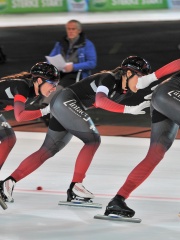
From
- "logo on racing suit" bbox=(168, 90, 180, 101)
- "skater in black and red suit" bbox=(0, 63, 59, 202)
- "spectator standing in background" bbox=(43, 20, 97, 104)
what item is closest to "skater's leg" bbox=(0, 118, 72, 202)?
"skater in black and red suit" bbox=(0, 63, 59, 202)

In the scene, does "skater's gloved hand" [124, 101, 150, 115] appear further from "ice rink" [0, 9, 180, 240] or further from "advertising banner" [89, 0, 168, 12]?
"advertising banner" [89, 0, 168, 12]

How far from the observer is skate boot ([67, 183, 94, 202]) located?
7750mm

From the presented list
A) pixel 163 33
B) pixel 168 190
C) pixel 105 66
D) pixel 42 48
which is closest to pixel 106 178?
pixel 168 190

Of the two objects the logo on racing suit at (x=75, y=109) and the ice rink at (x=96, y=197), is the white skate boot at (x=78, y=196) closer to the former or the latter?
the ice rink at (x=96, y=197)

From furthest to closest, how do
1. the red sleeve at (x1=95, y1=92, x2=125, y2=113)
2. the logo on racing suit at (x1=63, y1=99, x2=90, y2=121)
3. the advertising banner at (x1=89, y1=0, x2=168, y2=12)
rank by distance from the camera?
1. the advertising banner at (x1=89, y1=0, x2=168, y2=12)
2. the logo on racing suit at (x1=63, y1=99, x2=90, y2=121)
3. the red sleeve at (x1=95, y1=92, x2=125, y2=113)

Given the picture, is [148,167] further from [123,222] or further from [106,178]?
[106,178]

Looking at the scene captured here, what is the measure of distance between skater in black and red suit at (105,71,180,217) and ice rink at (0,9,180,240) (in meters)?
0.23

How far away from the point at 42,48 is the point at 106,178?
9961mm

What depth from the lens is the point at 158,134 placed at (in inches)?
279

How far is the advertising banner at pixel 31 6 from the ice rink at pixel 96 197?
13.5 metres

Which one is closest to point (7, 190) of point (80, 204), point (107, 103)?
point (80, 204)

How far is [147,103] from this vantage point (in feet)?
23.9

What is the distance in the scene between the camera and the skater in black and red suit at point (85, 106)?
24.3 ft

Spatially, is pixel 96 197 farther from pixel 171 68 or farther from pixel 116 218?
pixel 171 68
